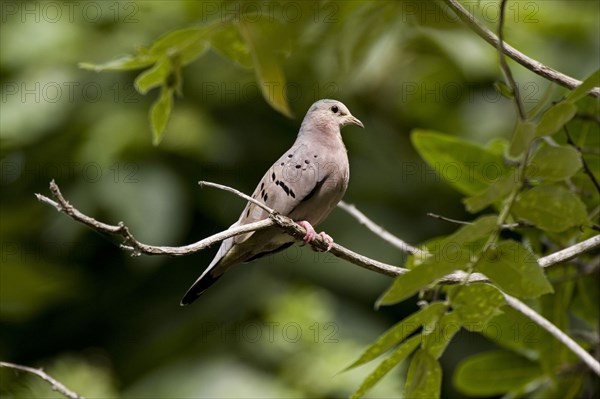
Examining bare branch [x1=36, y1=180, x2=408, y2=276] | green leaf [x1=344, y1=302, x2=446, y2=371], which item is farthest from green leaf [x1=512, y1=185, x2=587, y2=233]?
bare branch [x1=36, y1=180, x2=408, y2=276]

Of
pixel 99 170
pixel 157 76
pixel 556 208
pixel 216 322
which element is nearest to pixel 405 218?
pixel 216 322

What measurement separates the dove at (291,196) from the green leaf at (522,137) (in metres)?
1.21

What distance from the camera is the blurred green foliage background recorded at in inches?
204

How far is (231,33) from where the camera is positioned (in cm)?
256

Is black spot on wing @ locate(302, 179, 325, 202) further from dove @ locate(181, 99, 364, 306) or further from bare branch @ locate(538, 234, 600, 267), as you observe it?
bare branch @ locate(538, 234, 600, 267)

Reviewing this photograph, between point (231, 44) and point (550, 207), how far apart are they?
1193mm

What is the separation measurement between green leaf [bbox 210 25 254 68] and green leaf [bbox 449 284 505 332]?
101cm

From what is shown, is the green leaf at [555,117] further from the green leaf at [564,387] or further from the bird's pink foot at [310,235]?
the green leaf at [564,387]

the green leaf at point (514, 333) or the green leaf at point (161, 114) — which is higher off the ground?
the green leaf at point (161, 114)

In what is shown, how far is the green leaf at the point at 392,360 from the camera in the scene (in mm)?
2080

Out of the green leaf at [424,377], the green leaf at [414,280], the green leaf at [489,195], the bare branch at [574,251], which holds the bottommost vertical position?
the green leaf at [424,377]

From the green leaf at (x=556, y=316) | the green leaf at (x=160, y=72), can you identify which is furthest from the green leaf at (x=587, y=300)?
the green leaf at (x=160, y=72)

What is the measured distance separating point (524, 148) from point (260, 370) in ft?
10.8

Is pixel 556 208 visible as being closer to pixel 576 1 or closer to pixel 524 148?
pixel 524 148
